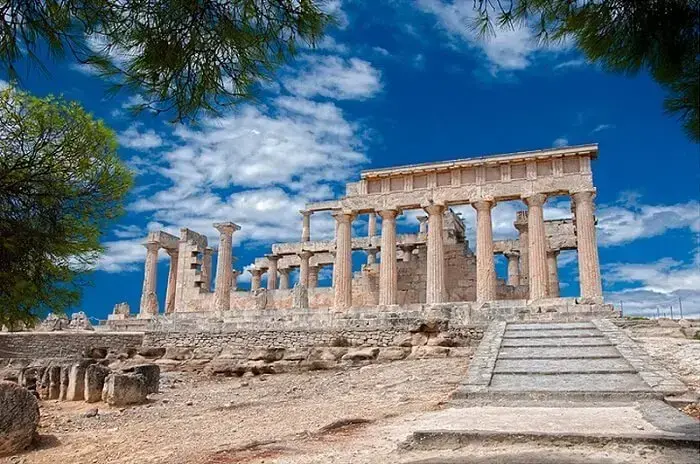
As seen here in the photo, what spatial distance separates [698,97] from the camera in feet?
13.9

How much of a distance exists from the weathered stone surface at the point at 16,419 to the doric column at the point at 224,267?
72.1 feet

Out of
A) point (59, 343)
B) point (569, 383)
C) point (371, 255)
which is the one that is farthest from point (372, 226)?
point (569, 383)

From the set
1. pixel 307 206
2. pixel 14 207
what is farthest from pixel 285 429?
pixel 307 206

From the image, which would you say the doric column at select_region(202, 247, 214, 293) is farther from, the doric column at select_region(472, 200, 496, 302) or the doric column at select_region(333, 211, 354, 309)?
the doric column at select_region(472, 200, 496, 302)

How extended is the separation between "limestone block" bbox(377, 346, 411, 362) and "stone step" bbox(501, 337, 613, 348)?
8.38 ft

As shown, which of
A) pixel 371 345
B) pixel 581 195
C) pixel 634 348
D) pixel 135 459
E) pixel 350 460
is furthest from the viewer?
pixel 581 195

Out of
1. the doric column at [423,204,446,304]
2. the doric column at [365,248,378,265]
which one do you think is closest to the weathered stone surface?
the doric column at [423,204,446,304]

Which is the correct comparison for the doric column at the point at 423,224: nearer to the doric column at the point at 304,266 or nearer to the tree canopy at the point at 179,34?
the doric column at the point at 304,266

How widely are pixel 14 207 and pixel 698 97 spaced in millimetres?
7137

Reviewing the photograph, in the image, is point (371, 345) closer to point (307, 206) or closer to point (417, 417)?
point (417, 417)

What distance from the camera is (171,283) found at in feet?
117

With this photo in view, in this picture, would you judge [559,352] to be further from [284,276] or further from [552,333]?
[284,276]

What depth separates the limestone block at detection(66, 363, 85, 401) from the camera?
43.7 feet

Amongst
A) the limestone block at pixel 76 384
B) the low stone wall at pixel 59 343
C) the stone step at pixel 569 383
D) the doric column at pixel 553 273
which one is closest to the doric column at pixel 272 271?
the doric column at pixel 553 273
